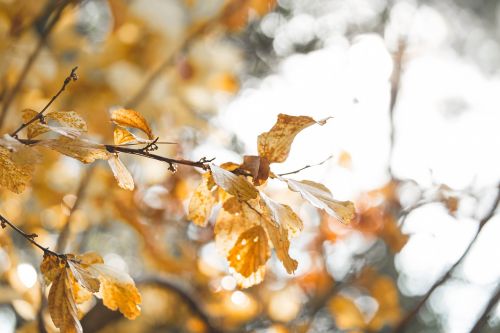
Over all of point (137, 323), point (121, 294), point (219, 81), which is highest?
point (219, 81)

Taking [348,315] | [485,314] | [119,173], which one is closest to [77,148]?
[119,173]

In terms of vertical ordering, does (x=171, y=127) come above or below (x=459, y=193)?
above

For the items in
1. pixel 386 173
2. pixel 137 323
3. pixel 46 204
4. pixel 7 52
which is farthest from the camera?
pixel 137 323

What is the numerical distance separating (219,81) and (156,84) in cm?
25

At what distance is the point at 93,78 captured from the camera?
3.56ft

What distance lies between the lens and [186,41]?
0.99 metres

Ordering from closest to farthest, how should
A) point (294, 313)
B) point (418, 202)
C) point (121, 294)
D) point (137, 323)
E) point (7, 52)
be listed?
point (121, 294)
point (7, 52)
point (418, 202)
point (294, 313)
point (137, 323)

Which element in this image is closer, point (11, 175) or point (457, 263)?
point (11, 175)

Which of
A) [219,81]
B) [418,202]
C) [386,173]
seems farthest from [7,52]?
[386,173]

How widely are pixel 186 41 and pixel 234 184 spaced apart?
0.69 meters

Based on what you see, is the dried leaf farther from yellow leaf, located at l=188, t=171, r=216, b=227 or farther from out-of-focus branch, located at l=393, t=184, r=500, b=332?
out-of-focus branch, located at l=393, t=184, r=500, b=332

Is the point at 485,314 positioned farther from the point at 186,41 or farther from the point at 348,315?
the point at 348,315

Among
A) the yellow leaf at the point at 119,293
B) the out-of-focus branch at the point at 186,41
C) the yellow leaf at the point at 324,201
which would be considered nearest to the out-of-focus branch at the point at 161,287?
the out-of-focus branch at the point at 186,41

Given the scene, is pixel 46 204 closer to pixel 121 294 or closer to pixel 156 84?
pixel 156 84
